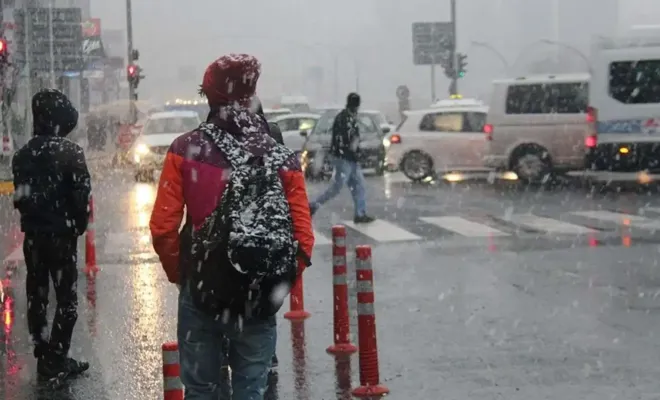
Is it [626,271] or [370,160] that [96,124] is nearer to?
[370,160]

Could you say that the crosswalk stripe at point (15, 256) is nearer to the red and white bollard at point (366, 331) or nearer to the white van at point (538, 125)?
the red and white bollard at point (366, 331)

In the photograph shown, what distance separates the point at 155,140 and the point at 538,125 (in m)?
8.48

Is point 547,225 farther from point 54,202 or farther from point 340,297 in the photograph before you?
point 54,202

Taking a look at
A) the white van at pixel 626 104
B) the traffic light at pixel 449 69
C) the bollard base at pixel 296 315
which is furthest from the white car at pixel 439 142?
the traffic light at pixel 449 69

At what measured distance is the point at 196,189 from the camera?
416 centimetres

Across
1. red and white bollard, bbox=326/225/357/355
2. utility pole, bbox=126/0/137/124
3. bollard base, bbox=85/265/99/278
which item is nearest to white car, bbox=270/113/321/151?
bollard base, bbox=85/265/99/278

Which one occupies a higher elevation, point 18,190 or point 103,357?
point 18,190

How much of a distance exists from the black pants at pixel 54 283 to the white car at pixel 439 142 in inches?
642

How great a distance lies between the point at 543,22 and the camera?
102m

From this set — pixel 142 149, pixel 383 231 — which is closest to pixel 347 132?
pixel 383 231

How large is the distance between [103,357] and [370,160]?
57.0 feet

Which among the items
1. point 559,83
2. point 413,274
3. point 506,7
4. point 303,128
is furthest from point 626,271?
point 506,7

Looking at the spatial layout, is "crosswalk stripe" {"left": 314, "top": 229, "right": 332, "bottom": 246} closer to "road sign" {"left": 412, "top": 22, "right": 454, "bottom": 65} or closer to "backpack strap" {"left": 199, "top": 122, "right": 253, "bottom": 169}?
"backpack strap" {"left": 199, "top": 122, "right": 253, "bottom": 169}

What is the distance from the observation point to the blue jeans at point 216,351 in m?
4.24
